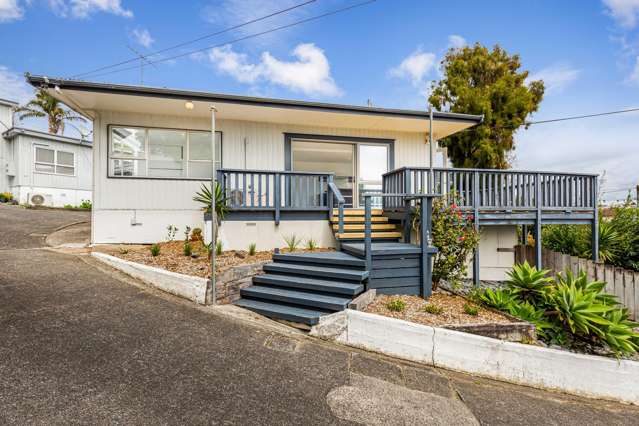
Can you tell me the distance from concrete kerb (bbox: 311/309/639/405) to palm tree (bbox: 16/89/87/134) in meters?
24.0

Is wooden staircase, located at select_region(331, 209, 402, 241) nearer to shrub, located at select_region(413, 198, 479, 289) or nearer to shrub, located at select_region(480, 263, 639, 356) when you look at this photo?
shrub, located at select_region(413, 198, 479, 289)

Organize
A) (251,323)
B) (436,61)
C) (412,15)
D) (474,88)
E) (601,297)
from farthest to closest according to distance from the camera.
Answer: (436,61), (474,88), (412,15), (601,297), (251,323)

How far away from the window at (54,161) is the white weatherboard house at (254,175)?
13.0 meters

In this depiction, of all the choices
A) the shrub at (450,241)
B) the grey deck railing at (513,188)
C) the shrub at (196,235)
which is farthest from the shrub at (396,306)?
the shrub at (196,235)

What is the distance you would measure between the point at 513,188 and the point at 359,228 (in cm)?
380

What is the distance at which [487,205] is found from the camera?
6715 mm

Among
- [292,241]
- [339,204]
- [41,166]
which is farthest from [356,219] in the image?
[41,166]

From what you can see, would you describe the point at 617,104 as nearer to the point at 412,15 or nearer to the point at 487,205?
the point at 412,15

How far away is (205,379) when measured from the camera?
257 centimetres

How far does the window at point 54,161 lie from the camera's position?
15969 mm

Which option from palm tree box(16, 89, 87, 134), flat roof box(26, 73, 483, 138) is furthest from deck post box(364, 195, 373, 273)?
palm tree box(16, 89, 87, 134)

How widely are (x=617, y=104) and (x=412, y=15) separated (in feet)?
33.9

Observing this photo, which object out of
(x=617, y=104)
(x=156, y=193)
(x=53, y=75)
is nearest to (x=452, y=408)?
(x=156, y=193)

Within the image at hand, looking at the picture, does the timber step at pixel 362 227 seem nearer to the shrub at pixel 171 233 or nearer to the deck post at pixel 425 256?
the deck post at pixel 425 256
